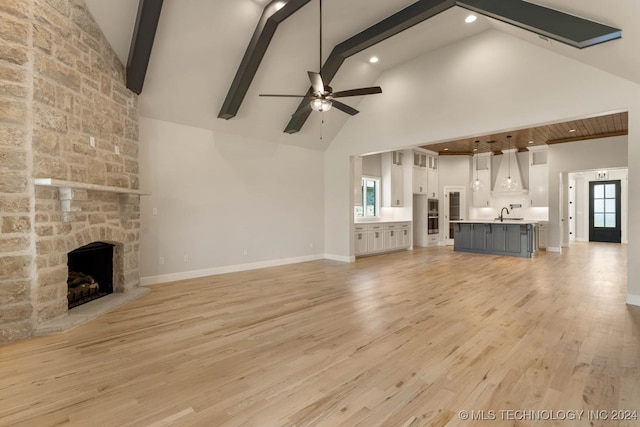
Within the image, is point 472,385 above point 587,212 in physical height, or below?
below

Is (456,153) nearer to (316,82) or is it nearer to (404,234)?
(404,234)

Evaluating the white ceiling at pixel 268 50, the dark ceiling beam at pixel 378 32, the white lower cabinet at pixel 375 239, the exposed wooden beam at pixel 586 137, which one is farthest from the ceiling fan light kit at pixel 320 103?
the exposed wooden beam at pixel 586 137

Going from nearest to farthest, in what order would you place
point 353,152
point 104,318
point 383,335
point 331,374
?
point 331,374
point 383,335
point 104,318
point 353,152

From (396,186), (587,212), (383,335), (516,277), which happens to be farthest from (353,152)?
(587,212)

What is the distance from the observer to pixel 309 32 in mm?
5352

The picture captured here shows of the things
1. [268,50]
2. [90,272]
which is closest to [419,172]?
[268,50]

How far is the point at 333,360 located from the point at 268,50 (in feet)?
16.7

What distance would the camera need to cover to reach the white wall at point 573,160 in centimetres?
821

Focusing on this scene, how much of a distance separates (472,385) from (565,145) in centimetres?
1011

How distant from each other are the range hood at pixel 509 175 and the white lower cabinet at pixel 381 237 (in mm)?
3691

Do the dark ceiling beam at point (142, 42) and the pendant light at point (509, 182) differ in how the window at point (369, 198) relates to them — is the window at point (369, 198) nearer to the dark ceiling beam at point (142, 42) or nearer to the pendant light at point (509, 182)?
the pendant light at point (509, 182)

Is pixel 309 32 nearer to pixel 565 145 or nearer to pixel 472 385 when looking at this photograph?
pixel 472 385

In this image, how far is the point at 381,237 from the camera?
28.9 feet

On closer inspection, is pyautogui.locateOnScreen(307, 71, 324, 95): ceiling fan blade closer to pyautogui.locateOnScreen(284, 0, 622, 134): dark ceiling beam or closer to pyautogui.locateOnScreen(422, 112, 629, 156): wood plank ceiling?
pyautogui.locateOnScreen(284, 0, 622, 134): dark ceiling beam
